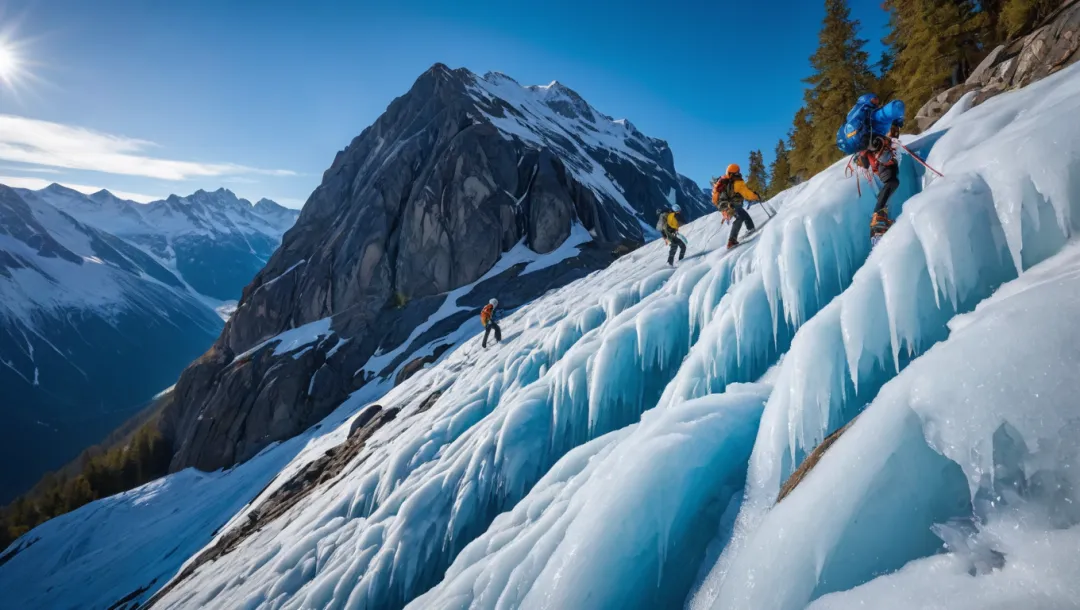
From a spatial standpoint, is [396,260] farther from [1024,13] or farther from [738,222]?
[1024,13]

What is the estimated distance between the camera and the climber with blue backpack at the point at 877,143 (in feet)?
17.5

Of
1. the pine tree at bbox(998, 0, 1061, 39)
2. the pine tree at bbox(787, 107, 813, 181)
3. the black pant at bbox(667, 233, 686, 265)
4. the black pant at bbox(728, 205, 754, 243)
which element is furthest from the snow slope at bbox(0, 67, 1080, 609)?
the pine tree at bbox(787, 107, 813, 181)

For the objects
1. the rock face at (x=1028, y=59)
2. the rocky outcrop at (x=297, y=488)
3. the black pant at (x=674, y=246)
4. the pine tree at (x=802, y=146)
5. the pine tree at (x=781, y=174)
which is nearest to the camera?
the rock face at (x=1028, y=59)

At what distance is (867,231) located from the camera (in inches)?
217

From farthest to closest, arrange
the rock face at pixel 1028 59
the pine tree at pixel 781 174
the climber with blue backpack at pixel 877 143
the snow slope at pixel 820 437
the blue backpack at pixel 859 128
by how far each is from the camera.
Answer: the pine tree at pixel 781 174
the rock face at pixel 1028 59
the blue backpack at pixel 859 128
the climber with blue backpack at pixel 877 143
the snow slope at pixel 820 437

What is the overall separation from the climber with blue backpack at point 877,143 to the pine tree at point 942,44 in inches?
562

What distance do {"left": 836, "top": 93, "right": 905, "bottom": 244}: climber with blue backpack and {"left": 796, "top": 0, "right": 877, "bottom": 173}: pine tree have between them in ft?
51.7

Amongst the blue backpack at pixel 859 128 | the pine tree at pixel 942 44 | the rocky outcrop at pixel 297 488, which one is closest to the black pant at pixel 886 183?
the blue backpack at pixel 859 128

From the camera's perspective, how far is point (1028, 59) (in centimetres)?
974

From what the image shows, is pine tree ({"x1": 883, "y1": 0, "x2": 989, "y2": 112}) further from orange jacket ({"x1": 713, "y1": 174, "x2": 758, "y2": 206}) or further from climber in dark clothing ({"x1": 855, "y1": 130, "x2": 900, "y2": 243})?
climber in dark clothing ({"x1": 855, "y1": 130, "x2": 900, "y2": 243})

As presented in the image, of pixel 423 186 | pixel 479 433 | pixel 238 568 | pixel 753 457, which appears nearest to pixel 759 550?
pixel 753 457

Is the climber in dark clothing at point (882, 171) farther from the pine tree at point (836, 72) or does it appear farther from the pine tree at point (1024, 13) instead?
the pine tree at point (836, 72)

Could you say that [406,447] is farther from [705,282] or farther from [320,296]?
[320,296]

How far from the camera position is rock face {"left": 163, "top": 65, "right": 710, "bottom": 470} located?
34.7 meters
